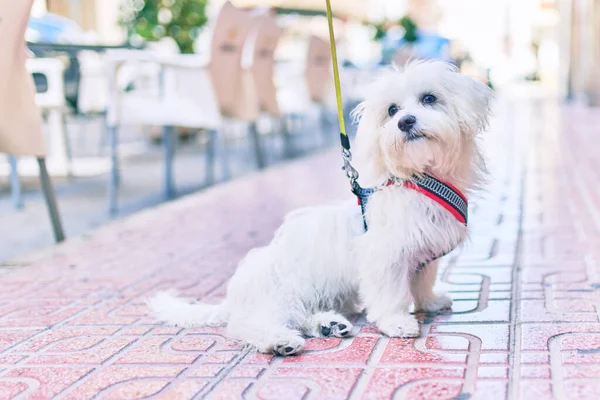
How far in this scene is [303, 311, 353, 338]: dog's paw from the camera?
2.90 metres

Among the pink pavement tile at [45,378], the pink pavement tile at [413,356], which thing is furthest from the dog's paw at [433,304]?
the pink pavement tile at [45,378]

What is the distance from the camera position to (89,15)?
15.4m

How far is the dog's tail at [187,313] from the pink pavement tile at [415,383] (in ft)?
2.76

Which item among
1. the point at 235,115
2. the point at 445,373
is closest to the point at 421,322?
the point at 445,373

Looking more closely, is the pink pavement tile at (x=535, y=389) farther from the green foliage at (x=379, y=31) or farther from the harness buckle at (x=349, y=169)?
the green foliage at (x=379, y=31)

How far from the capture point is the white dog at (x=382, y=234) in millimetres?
2758

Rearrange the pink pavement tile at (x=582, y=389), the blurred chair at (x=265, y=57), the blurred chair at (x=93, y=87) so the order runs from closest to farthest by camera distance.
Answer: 1. the pink pavement tile at (x=582, y=389)
2. the blurred chair at (x=265, y=57)
3. the blurred chair at (x=93, y=87)

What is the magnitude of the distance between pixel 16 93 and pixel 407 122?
2.71 metres

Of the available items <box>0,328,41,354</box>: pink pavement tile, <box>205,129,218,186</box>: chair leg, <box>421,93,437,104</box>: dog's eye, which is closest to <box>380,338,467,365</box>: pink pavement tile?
<box>421,93,437,104</box>: dog's eye

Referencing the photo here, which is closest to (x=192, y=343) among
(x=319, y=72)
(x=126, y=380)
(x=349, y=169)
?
(x=126, y=380)

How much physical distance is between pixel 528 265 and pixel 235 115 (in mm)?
3773

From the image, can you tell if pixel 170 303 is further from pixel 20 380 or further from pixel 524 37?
pixel 524 37

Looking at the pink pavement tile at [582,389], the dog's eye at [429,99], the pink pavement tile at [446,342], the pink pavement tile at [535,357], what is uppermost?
the dog's eye at [429,99]

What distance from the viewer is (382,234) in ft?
9.40
